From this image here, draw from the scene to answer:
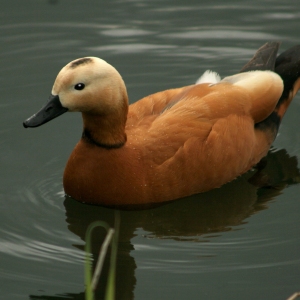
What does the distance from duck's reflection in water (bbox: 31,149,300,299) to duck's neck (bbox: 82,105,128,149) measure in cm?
68

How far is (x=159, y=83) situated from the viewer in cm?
957

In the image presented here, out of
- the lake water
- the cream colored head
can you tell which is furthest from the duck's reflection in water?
the cream colored head

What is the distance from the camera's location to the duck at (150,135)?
6645 mm

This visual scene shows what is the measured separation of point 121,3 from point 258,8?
6.54ft

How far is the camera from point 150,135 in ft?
23.4

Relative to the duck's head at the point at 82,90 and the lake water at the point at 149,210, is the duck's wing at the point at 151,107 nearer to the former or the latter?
the duck's head at the point at 82,90

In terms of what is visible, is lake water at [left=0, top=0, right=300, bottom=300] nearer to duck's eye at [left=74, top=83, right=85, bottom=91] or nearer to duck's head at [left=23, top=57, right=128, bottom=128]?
duck's head at [left=23, top=57, right=128, bottom=128]

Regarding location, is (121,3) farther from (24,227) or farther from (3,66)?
(24,227)

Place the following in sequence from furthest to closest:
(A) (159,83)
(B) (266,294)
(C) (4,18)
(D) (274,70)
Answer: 1. (C) (4,18)
2. (A) (159,83)
3. (D) (274,70)
4. (B) (266,294)

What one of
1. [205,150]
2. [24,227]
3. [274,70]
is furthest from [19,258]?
[274,70]

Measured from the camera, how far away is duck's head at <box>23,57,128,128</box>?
6508 mm

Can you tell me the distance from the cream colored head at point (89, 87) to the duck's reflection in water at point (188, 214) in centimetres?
106

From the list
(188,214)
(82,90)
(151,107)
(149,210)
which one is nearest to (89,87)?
(82,90)

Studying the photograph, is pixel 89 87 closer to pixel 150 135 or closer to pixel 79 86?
pixel 79 86
